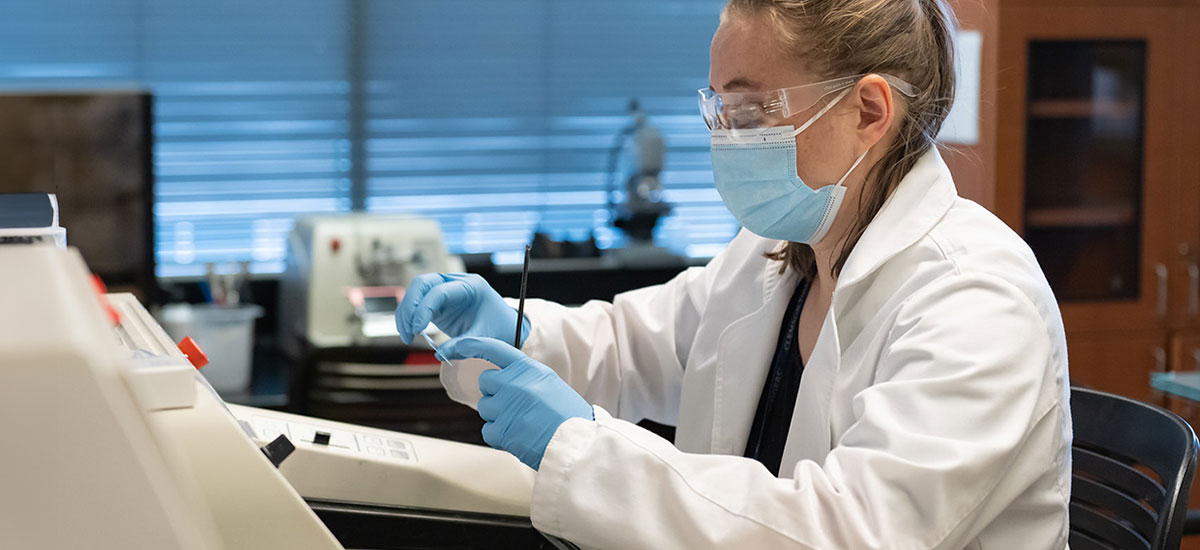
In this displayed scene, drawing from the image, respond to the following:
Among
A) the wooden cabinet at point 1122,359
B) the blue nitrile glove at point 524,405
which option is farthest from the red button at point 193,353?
the wooden cabinet at point 1122,359

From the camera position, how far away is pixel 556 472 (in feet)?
3.22

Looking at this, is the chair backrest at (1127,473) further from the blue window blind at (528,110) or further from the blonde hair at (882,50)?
the blue window blind at (528,110)

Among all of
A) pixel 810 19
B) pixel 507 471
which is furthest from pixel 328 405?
pixel 810 19

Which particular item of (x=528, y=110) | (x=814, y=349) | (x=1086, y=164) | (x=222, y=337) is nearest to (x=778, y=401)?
(x=814, y=349)

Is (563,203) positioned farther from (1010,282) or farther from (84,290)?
(84,290)

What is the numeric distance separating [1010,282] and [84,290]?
0.82m

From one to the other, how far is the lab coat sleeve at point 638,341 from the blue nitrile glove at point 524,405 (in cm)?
41

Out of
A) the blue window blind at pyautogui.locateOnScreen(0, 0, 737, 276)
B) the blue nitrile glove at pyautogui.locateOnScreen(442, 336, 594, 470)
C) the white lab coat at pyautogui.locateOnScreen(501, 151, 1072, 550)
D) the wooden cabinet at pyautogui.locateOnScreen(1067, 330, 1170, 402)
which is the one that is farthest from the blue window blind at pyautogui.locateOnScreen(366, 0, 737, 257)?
the blue nitrile glove at pyautogui.locateOnScreen(442, 336, 594, 470)

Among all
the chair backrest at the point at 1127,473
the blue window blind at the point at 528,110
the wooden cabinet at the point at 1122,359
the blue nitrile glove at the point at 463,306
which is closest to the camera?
the chair backrest at the point at 1127,473

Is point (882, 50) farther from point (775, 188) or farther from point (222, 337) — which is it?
point (222, 337)

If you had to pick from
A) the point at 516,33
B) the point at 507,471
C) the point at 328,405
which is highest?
the point at 516,33

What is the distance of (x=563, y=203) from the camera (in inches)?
151

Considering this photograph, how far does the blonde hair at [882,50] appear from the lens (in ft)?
3.91

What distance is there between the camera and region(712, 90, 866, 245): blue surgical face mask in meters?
1.24
